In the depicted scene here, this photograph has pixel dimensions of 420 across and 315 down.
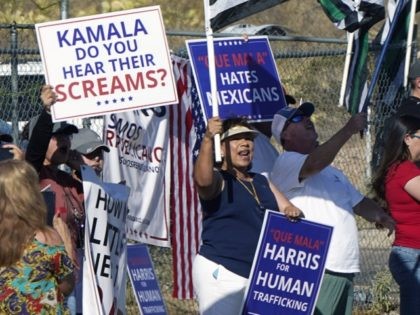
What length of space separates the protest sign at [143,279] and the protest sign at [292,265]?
73.7 inches

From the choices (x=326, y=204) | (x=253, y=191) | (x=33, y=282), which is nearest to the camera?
(x=33, y=282)

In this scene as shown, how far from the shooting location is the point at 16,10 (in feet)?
40.8

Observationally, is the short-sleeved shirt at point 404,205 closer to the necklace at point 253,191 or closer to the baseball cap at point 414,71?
the necklace at point 253,191

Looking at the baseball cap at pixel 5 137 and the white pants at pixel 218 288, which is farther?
the baseball cap at pixel 5 137

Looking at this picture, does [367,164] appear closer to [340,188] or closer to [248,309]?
[340,188]

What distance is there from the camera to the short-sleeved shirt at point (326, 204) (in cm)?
752

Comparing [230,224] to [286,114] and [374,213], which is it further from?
[374,213]

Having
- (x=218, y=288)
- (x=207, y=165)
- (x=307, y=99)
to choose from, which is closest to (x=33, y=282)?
(x=207, y=165)

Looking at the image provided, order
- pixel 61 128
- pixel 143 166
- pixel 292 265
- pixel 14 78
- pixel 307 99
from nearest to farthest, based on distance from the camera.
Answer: pixel 61 128
pixel 292 265
pixel 14 78
pixel 143 166
pixel 307 99

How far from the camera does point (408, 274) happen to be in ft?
25.1

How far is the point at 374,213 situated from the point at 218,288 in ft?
4.53

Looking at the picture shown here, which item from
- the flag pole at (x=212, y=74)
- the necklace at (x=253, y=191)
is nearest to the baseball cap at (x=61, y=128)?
the flag pole at (x=212, y=74)

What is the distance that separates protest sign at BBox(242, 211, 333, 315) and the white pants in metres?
0.16

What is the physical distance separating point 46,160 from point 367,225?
7.92 meters
